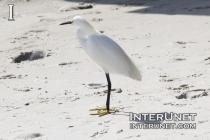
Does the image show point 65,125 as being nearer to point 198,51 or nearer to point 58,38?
point 198,51

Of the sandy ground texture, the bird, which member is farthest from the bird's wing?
the sandy ground texture

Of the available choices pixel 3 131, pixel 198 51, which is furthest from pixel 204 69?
pixel 3 131

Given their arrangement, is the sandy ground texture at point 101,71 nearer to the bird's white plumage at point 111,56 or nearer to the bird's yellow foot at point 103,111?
the bird's yellow foot at point 103,111

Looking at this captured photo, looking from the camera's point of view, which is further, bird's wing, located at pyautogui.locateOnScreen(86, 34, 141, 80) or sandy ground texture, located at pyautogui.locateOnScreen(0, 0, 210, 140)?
bird's wing, located at pyautogui.locateOnScreen(86, 34, 141, 80)

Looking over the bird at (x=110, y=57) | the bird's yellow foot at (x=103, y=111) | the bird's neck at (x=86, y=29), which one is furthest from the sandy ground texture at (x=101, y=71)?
the bird's neck at (x=86, y=29)

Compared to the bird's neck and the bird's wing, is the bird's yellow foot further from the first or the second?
the bird's neck

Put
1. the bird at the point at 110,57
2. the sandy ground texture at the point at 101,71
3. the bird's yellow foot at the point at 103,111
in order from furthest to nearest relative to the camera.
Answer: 1. the bird at the point at 110,57
2. the bird's yellow foot at the point at 103,111
3. the sandy ground texture at the point at 101,71

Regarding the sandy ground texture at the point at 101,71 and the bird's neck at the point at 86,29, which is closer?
the sandy ground texture at the point at 101,71

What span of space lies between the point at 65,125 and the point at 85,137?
1.37 ft

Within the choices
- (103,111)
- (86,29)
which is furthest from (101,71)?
(103,111)

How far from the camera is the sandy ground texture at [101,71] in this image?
526 centimetres

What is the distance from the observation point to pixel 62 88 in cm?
662

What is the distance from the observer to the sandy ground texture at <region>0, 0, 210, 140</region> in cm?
526

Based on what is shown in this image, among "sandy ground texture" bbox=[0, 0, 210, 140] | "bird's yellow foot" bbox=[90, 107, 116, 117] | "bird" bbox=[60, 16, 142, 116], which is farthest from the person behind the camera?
"bird" bbox=[60, 16, 142, 116]
